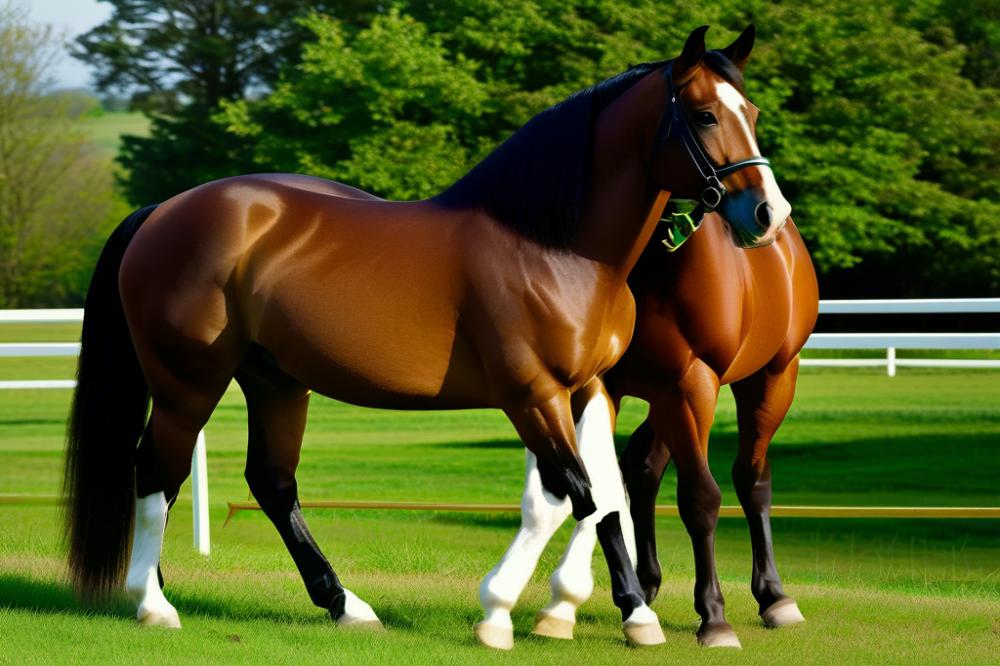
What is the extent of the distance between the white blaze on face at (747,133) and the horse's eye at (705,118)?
0.21 feet

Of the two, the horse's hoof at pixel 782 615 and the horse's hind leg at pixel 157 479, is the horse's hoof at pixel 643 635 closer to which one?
the horse's hoof at pixel 782 615

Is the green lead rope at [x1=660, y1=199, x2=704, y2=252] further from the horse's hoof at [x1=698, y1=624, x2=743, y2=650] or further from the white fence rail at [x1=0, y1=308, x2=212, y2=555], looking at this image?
the white fence rail at [x1=0, y1=308, x2=212, y2=555]

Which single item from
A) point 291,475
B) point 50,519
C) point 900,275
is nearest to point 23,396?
point 50,519

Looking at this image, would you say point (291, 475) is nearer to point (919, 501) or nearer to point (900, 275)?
point (919, 501)

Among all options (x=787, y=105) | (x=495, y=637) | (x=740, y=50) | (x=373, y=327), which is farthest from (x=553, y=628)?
(x=787, y=105)

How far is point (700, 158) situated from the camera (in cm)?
469

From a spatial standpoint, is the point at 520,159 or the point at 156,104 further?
the point at 156,104

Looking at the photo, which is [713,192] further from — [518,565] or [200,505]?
[200,505]

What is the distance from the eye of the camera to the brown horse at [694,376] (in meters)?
5.20

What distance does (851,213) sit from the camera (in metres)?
32.2

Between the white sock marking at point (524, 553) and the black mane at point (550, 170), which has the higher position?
the black mane at point (550, 170)

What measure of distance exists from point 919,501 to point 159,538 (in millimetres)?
7601

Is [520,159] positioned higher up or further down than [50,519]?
higher up

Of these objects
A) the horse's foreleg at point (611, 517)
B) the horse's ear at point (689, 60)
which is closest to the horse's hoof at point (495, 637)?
the horse's foreleg at point (611, 517)
